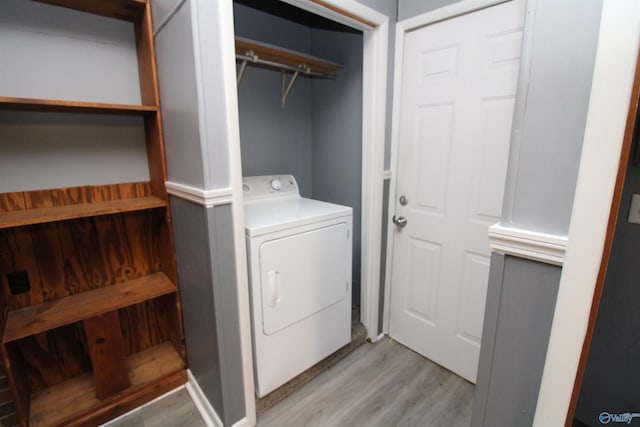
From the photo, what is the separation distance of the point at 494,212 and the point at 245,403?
1.57 meters

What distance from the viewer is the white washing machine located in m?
1.51

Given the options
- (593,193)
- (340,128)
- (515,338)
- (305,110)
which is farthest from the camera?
(305,110)

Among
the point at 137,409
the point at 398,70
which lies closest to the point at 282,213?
the point at 398,70

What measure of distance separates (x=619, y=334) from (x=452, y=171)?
993 mm

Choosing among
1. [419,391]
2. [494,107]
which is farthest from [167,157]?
[419,391]

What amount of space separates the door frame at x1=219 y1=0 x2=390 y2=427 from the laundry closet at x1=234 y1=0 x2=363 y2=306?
0.79ft

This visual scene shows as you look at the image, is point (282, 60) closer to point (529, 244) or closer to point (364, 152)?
point (364, 152)

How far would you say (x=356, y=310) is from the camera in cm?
240

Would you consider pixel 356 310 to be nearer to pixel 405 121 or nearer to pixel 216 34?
pixel 405 121

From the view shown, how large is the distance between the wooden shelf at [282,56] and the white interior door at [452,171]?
A: 0.54 metres

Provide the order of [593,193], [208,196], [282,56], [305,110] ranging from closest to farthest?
[593,193], [208,196], [282,56], [305,110]

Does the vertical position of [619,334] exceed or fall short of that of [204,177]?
it falls short

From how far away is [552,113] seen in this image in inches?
31.0

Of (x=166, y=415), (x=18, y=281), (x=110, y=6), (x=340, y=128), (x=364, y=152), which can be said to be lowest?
(x=166, y=415)
